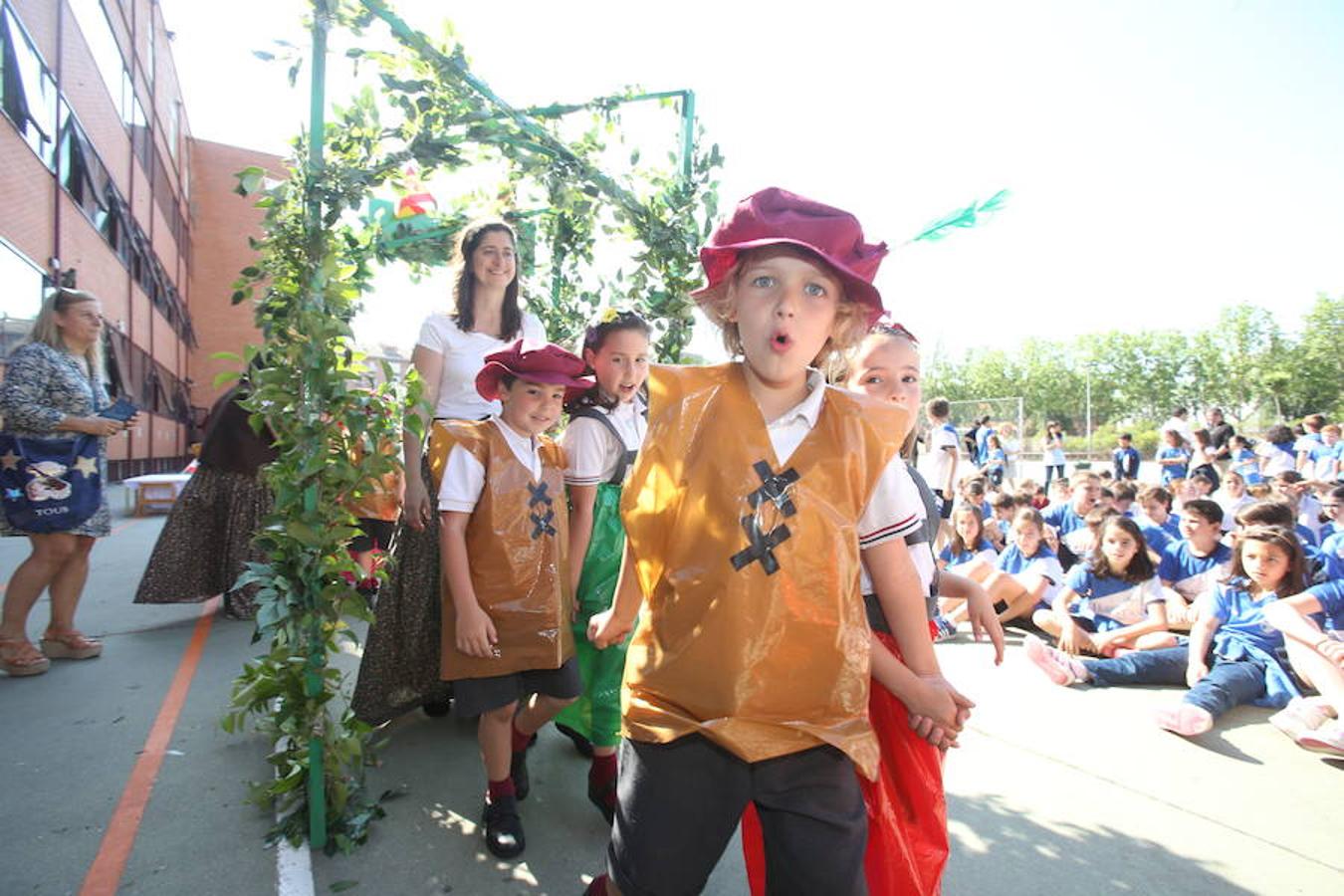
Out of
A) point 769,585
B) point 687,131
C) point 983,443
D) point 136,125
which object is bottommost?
point 769,585

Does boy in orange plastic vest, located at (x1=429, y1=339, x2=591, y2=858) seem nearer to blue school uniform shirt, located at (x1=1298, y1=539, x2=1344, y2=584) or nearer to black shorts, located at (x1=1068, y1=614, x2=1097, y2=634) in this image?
black shorts, located at (x1=1068, y1=614, x2=1097, y2=634)

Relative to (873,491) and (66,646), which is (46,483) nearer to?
(66,646)

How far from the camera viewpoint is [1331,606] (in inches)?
148

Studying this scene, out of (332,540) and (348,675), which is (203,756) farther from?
(332,540)

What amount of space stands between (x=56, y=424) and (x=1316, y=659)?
6.49 m

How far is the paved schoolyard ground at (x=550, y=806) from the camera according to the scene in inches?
91.5

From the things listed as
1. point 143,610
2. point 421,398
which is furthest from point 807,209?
point 143,610

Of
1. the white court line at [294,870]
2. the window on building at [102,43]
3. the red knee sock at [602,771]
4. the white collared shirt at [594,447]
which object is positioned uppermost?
the window on building at [102,43]

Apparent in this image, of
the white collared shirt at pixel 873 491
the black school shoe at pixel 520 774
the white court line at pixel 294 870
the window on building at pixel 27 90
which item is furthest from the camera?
the window on building at pixel 27 90

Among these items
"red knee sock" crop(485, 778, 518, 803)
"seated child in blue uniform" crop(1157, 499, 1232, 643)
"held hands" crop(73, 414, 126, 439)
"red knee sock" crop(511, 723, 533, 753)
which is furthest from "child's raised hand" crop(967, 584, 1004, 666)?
"held hands" crop(73, 414, 126, 439)

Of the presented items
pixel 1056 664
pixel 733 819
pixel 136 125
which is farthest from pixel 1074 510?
pixel 136 125

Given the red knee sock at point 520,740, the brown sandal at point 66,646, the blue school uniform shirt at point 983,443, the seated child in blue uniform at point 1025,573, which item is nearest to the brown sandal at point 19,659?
the brown sandal at point 66,646

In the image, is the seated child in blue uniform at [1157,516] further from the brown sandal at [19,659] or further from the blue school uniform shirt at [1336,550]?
the brown sandal at [19,659]

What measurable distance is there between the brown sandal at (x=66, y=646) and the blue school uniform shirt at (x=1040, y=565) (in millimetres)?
6204
